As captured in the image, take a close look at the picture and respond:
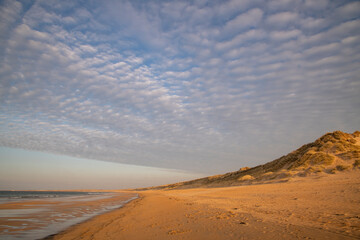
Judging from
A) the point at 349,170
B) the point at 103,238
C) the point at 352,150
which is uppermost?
the point at 352,150

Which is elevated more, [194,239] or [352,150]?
[352,150]

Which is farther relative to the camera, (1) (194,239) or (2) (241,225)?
(2) (241,225)

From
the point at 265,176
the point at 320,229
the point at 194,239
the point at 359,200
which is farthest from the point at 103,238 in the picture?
the point at 265,176

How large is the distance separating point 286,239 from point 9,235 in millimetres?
10210

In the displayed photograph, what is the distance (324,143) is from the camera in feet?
127

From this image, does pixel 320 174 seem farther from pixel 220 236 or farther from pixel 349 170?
pixel 220 236

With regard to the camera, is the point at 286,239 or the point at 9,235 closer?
the point at 286,239

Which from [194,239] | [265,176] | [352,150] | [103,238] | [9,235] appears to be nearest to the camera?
[194,239]

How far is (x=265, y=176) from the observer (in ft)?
113

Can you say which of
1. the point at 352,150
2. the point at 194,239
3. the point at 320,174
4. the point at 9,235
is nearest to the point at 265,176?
the point at 320,174

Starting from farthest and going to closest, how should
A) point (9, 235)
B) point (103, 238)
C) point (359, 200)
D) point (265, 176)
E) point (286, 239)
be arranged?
point (265, 176)
point (359, 200)
point (9, 235)
point (103, 238)
point (286, 239)

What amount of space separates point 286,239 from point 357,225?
2890 mm

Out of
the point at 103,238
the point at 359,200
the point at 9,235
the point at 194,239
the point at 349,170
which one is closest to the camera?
the point at 194,239

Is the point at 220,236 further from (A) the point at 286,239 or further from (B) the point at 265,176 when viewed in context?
(B) the point at 265,176
